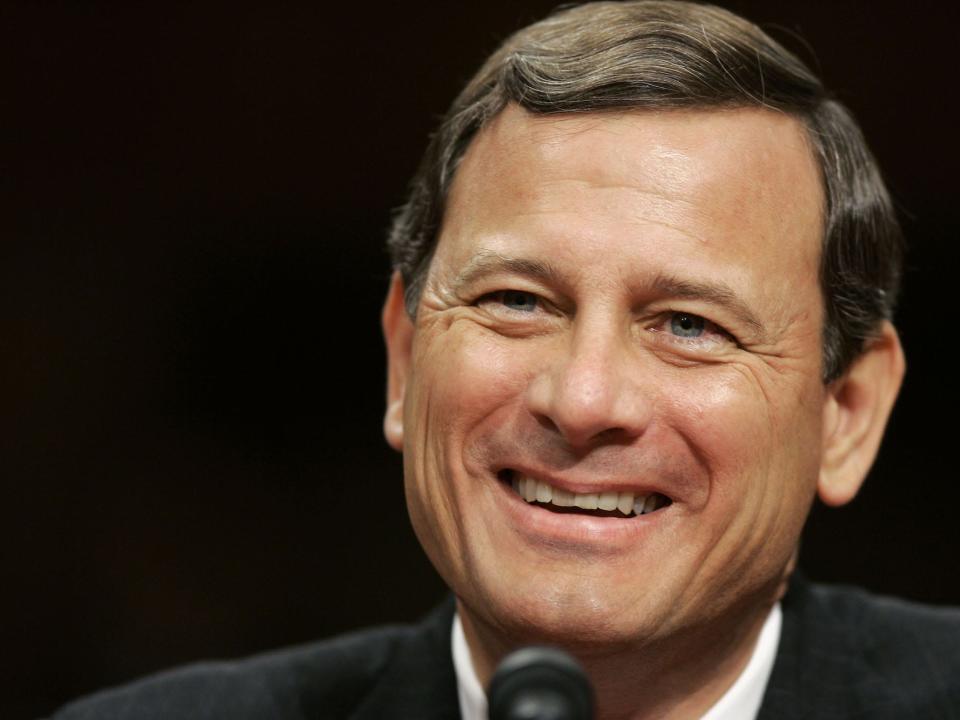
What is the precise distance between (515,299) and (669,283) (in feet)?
0.78

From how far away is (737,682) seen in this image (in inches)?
89.1

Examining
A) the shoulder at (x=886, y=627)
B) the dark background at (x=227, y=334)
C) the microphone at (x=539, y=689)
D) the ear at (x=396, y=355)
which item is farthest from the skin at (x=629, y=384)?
the dark background at (x=227, y=334)

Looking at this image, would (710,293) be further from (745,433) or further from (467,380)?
(467,380)

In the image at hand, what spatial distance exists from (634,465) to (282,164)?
83.6 inches

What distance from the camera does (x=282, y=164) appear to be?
Result: 387 centimetres

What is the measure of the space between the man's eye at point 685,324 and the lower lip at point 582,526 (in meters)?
0.24

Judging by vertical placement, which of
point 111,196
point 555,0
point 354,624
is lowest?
point 354,624

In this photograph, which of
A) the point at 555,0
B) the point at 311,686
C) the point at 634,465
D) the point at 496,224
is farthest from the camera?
the point at 555,0

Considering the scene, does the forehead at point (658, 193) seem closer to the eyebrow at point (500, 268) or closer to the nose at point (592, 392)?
the eyebrow at point (500, 268)

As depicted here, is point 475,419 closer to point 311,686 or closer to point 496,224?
point 496,224

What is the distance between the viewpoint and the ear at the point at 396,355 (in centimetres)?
240

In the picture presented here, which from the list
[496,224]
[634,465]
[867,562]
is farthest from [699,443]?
[867,562]

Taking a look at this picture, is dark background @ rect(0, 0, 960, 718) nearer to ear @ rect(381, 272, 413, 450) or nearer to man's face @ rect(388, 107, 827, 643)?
ear @ rect(381, 272, 413, 450)

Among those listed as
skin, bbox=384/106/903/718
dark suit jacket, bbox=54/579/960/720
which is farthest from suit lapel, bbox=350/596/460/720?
skin, bbox=384/106/903/718
